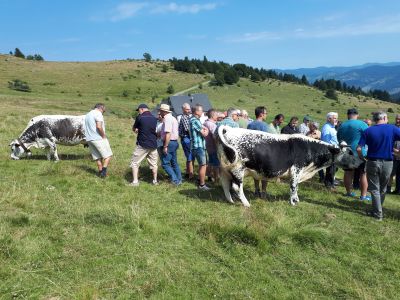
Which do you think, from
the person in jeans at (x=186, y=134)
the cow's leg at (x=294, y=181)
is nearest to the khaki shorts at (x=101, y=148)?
the person in jeans at (x=186, y=134)

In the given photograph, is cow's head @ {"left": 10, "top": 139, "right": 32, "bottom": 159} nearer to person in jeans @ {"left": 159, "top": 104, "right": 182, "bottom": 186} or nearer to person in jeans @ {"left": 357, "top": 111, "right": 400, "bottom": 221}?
person in jeans @ {"left": 159, "top": 104, "right": 182, "bottom": 186}

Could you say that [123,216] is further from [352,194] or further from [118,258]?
[352,194]

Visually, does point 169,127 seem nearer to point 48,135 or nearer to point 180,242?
point 180,242

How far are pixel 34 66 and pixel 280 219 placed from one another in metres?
92.3

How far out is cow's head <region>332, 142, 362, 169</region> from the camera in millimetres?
9680

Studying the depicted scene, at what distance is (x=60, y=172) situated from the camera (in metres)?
11.3

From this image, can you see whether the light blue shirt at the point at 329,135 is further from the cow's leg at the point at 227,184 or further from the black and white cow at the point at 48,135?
the black and white cow at the point at 48,135

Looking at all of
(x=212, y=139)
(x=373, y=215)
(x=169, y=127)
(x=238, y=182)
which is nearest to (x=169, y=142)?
(x=169, y=127)

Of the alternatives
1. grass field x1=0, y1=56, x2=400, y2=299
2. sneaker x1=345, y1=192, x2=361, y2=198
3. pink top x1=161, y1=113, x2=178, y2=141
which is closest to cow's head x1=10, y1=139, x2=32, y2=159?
grass field x1=0, y1=56, x2=400, y2=299

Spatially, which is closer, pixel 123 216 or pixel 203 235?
pixel 203 235

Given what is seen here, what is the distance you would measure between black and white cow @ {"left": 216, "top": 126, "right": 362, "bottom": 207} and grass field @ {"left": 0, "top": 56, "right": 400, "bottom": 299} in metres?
0.65

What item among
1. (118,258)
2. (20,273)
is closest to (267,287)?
(118,258)

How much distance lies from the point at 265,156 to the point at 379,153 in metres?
2.49

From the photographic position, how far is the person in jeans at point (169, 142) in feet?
33.7
